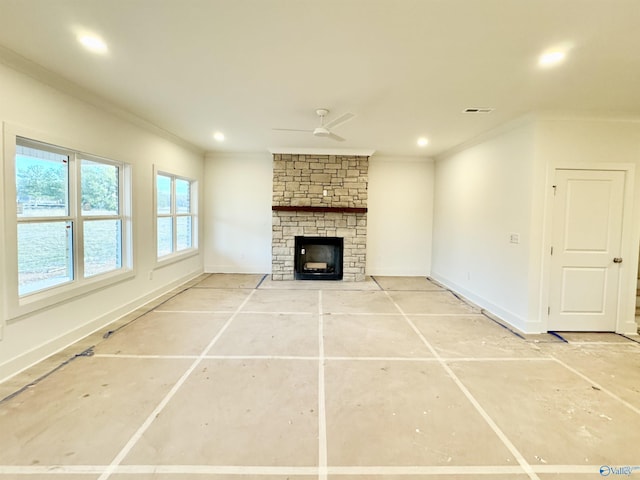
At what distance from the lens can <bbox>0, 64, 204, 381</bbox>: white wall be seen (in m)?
2.64

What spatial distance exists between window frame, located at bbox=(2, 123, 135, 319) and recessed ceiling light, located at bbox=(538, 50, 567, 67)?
4.36 m

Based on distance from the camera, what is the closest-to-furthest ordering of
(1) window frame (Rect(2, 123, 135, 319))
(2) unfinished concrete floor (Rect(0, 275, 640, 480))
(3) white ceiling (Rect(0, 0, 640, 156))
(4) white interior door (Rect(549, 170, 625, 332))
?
(2) unfinished concrete floor (Rect(0, 275, 640, 480))
(3) white ceiling (Rect(0, 0, 640, 156))
(1) window frame (Rect(2, 123, 135, 319))
(4) white interior door (Rect(549, 170, 625, 332))

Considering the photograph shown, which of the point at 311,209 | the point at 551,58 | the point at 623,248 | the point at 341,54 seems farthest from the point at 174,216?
the point at 623,248

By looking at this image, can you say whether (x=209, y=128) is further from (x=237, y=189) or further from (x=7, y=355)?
(x=7, y=355)

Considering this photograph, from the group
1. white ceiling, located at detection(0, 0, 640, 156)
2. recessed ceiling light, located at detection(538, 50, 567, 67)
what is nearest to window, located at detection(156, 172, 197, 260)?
white ceiling, located at detection(0, 0, 640, 156)

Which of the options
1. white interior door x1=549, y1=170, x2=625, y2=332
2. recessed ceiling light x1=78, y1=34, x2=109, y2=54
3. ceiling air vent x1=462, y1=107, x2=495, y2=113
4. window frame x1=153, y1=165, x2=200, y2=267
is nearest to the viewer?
recessed ceiling light x1=78, y1=34, x2=109, y2=54

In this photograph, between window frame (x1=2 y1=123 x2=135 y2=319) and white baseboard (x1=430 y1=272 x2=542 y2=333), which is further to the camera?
white baseboard (x1=430 y1=272 x2=542 y2=333)

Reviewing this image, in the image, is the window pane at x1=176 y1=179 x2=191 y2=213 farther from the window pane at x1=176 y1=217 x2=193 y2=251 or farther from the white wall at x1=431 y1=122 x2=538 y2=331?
the white wall at x1=431 y1=122 x2=538 y2=331

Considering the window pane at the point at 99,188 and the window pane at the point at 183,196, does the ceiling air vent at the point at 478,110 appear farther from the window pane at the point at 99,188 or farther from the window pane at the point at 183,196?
the window pane at the point at 183,196

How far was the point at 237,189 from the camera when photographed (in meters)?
6.94

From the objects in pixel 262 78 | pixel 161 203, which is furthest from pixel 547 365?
pixel 161 203

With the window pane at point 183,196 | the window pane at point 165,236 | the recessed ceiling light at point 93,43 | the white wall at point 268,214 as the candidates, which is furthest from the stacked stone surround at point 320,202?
the recessed ceiling light at point 93,43

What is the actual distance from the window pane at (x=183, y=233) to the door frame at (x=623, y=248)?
5.92 meters

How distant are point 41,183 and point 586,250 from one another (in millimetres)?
6081
